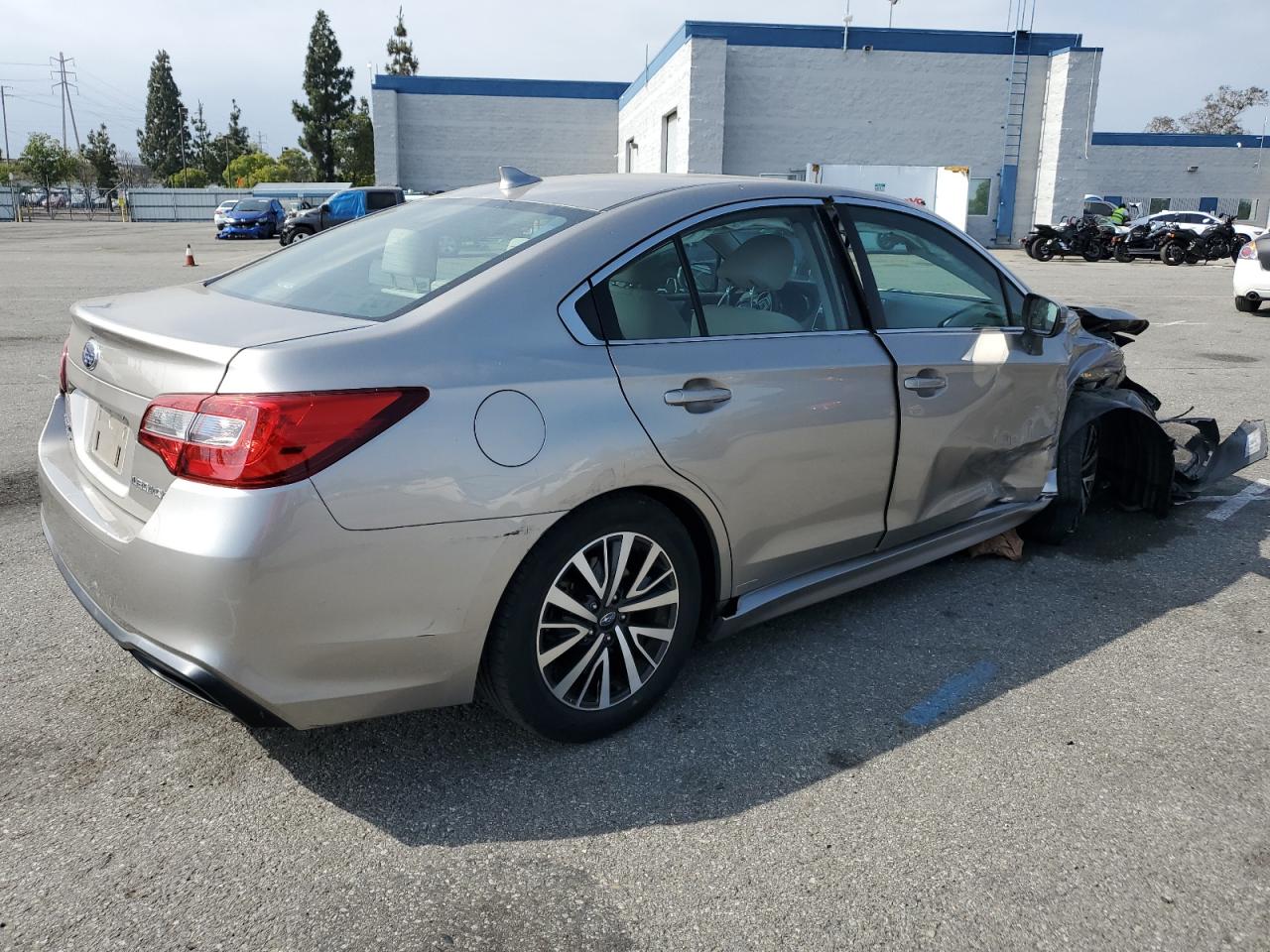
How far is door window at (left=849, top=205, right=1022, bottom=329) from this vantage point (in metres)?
3.80

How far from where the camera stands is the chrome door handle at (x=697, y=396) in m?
2.95

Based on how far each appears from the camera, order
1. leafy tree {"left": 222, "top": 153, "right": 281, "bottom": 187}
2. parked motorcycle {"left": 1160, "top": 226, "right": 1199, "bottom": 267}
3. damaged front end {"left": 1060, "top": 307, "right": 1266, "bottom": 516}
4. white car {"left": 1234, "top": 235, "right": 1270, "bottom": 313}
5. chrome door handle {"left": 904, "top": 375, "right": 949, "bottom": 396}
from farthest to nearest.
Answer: leafy tree {"left": 222, "top": 153, "right": 281, "bottom": 187} < parked motorcycle {"left": 1160, "top": 226, "right": 1199, "bottom": 267} < white car {"left": 1234, "top": 235, "right": 1270, "bottom": 313} < damaged front end {"left": 1060, "top": 307, "right": 1266, "bottom": 516} < chrome door handle {"left": 904, "top": 375, "right": 949, "bottom": 396}

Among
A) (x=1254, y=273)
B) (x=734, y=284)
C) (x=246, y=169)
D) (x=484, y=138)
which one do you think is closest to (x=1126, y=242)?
(x=1254, y=273)

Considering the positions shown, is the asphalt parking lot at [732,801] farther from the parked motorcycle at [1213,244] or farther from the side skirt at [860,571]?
the parked motorcycle at [1213,244]

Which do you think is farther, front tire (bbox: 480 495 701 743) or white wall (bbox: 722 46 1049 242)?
white wall (bbox: 722 46 1049 242)

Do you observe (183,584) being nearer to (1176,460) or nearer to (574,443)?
(574,443)

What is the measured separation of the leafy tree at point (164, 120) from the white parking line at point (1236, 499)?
364 ft

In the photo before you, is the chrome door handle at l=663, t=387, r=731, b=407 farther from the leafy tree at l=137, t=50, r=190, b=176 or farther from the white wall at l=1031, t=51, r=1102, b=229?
the leafy tree at l=137, t=50, r=190, b=176

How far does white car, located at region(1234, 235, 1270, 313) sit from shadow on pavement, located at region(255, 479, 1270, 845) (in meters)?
12.1

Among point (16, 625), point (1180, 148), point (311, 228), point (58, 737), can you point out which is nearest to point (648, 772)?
point (58, 737)

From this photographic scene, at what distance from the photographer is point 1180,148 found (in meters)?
50.4

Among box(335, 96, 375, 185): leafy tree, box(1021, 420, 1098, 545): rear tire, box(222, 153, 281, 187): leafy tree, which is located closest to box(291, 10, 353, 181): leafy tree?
box(335, 96, 375, 185): leafy tree

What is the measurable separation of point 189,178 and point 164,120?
8.70 metres

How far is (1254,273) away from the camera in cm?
1474
